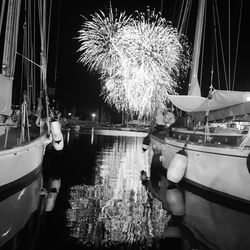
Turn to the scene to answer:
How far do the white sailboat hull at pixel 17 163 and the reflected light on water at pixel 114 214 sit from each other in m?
1.52

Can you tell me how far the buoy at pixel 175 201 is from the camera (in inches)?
330

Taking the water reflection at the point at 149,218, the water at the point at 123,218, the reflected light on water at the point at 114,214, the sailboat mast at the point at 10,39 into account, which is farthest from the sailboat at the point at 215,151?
the sailboat mast at the point at 10,39

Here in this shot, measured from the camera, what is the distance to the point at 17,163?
9.62 meters

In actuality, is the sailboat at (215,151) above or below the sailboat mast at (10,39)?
below

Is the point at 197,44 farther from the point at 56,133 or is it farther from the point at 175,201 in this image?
the point at 175,201

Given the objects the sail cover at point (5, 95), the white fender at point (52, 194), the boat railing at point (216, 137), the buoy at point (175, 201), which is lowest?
the white fender at point (52, 194)

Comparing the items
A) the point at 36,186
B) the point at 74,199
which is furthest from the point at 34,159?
the point at 74,199

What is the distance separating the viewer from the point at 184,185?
11945 millimetres

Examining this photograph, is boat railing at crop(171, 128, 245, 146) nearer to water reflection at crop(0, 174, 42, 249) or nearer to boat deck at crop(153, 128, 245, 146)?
boat deck at crop(153, 128, 245, 146)

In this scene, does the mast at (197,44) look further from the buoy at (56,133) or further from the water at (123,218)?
the water at (123,218)

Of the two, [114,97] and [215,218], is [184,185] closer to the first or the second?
[215,218]

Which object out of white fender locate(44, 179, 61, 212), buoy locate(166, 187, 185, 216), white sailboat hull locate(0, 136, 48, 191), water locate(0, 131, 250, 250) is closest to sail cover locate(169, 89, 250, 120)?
water locate(0, 131, 250, 250)

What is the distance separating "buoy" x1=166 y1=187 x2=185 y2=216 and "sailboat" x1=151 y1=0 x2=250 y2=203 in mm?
813

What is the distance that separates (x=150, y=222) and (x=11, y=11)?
11118 millimetres
